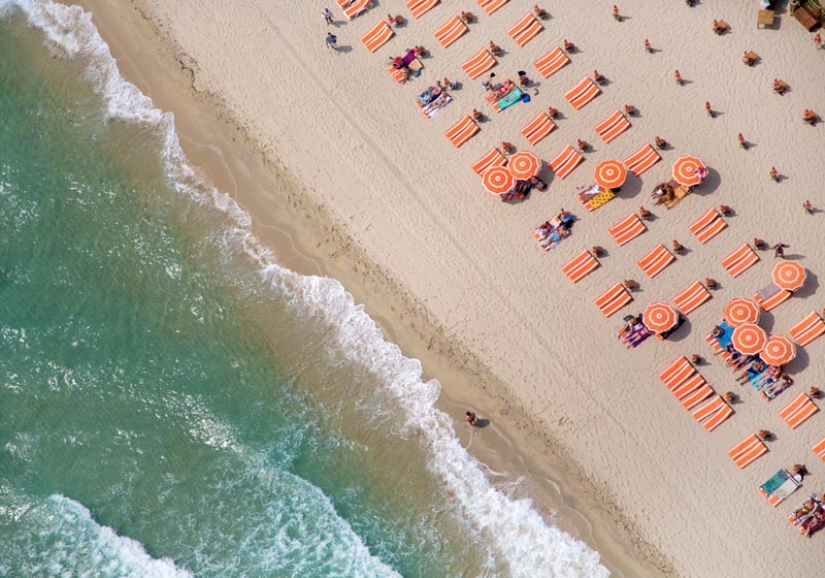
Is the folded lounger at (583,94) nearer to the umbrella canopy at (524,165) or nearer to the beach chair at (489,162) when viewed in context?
the umbrella canopy at (524,165)

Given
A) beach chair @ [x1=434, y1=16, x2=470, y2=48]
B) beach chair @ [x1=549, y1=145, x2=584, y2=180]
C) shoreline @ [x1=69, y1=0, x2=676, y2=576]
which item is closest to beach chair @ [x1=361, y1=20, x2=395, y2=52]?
beach chair @ [x1=434, y1=16, x2=470, y2=48]

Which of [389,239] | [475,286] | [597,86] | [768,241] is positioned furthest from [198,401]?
[768,241]

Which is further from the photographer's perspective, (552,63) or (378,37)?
(378,37)

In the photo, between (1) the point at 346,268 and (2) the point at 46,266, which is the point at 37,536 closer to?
(2) the point at 46,266

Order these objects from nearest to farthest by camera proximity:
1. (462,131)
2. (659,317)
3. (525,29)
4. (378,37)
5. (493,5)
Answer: (659,317) < (462,131) < (525,29) < (493,5) < (378,37)

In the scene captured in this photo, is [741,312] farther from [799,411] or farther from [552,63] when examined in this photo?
[552,63]

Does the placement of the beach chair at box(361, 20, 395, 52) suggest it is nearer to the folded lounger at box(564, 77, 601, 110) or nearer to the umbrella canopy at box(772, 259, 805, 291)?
the folded lounger at box(564, 77, 601, 110)

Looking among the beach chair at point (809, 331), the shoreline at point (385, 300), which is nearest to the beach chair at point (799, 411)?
the beach chair at point (809, 331)

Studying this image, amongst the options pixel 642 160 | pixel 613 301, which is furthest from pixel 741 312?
pixel 642 160
